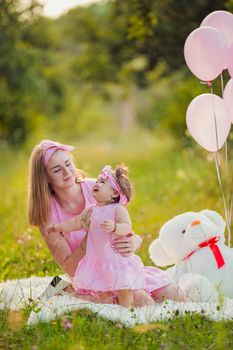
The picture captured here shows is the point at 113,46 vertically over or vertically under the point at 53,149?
under

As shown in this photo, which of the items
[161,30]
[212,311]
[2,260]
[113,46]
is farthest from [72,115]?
[212,311]

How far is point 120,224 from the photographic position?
132 inches

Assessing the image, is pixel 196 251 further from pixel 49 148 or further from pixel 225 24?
pixel 225 24

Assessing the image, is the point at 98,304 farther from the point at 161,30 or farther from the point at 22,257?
the point at 161,30

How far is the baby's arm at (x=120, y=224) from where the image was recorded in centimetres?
329

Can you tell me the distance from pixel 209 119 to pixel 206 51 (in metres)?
0.45

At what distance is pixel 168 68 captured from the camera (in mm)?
9523

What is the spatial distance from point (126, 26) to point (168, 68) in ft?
2.86

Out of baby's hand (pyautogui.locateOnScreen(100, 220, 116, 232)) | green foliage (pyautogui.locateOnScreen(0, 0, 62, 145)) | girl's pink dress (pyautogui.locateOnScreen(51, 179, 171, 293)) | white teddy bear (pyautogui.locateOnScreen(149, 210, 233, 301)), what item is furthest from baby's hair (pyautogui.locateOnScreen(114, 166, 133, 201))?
green foliage (pyautogui.locateOnScreen(0, 0, 62, 145))

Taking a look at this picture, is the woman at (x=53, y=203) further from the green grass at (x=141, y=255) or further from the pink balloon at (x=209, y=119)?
the pink balloon at (x=209, y=119)

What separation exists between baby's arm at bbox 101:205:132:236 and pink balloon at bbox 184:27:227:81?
1.15 meters

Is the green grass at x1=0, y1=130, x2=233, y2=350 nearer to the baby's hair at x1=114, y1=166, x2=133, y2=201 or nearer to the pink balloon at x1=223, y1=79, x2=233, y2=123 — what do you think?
the baby's hair at x1=114, y1=166, x2=133, y2=201

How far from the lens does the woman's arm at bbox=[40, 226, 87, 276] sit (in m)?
3.61

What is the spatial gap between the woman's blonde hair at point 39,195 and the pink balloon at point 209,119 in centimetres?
107
